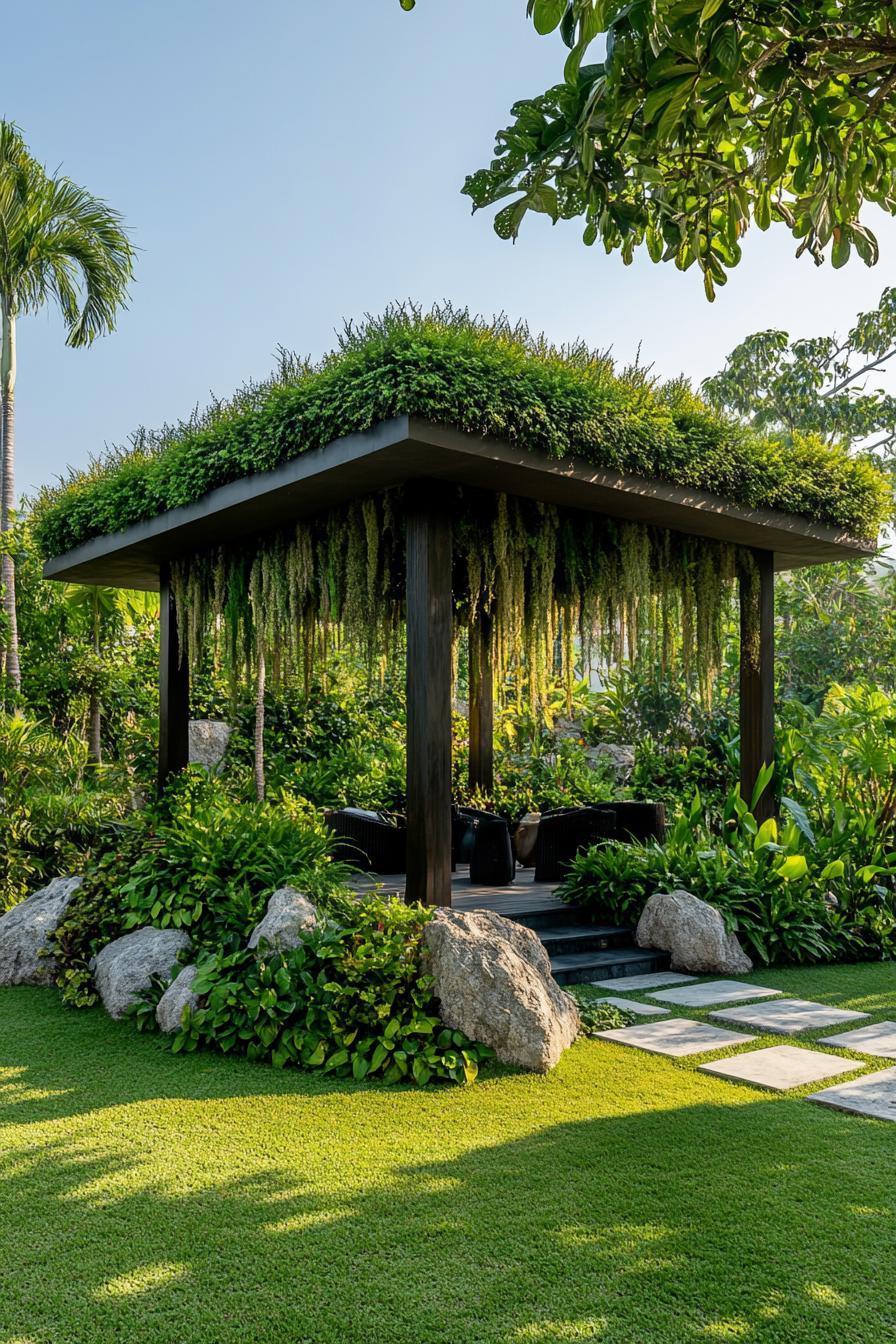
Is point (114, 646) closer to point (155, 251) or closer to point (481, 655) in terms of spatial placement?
point (481, 655)

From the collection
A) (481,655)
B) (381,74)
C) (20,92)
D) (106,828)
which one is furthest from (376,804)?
(20,92)

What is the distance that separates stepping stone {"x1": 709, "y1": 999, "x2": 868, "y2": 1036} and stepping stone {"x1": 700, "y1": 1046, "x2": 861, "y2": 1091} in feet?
1.09

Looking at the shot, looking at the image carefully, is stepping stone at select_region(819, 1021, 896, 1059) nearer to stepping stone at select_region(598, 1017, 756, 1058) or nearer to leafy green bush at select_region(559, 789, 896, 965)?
stepping stone at select_region(598, 1017, 756, 1058)

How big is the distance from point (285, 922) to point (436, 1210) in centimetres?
214

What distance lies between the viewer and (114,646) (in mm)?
10617

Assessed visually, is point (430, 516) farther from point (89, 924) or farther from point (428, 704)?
point (89, 924)

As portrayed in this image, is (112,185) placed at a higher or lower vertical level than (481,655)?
higher

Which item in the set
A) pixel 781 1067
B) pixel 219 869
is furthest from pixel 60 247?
pixel 781 1067

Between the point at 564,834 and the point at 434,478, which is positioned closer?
the point at 434,478

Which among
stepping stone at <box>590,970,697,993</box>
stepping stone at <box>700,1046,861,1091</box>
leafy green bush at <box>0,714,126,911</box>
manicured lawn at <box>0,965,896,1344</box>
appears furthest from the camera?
leafy green bush at <box>0,714,126,911</box>

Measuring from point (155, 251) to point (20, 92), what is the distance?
2.15 metres

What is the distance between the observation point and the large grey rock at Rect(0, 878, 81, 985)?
6086mm

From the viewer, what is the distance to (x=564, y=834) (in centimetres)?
823

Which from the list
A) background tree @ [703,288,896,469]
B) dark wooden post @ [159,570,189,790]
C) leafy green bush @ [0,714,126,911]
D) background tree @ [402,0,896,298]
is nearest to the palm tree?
leafy green bush @ [0,714,126,911]
